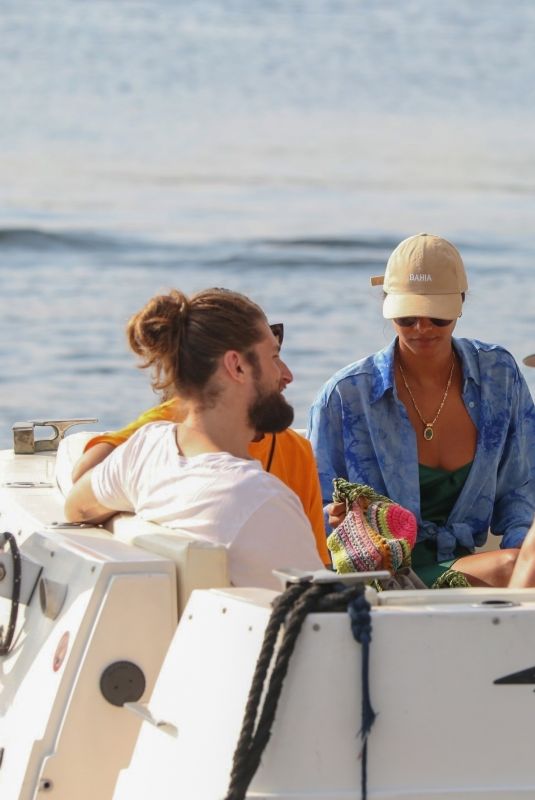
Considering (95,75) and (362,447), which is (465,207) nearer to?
(95,75)

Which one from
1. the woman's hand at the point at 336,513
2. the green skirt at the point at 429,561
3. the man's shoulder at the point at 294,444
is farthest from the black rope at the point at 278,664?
the green skirt at the point at 429,561

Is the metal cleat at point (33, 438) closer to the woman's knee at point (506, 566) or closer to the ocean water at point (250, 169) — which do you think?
the woman's knee at point (506, 566)

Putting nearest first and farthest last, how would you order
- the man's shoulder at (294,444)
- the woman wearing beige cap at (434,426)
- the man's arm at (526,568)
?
the man's arm at (526,568) → the man's shoulder at (294,444) → the woman wearing beige cap at (434,426)

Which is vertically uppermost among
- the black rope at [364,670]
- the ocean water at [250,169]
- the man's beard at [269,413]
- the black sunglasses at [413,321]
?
the ocean water at [250,169]

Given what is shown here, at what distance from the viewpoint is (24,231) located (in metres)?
14.4

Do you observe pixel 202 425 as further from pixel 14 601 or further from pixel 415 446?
pixel 415 446

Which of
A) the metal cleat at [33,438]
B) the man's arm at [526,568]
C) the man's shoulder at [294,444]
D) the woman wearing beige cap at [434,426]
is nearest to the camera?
the man's arm at [526,568]

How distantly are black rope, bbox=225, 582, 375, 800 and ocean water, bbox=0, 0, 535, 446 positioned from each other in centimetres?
643

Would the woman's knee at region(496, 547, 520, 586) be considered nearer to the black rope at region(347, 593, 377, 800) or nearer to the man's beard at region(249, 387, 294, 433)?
the man's beard at region(249, 387, 294, 433)

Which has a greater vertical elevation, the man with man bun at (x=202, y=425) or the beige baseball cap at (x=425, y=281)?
the beige baseball cap at (x=425, y=281)

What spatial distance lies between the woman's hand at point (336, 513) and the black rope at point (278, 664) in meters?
1.31

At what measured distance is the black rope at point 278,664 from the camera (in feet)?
7.64

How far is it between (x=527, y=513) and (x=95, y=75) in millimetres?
16816

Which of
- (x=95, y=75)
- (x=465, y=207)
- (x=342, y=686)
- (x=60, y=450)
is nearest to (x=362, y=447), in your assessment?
(x=60, y=450)
